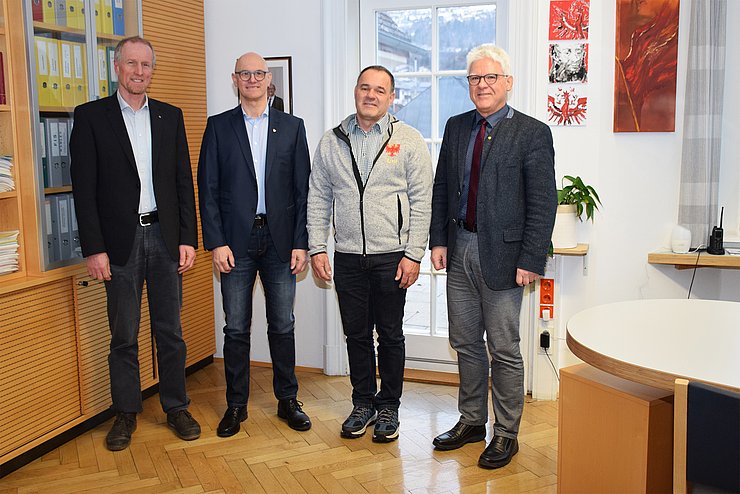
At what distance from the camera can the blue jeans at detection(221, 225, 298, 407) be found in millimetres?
3438

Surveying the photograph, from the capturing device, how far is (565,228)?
375cm

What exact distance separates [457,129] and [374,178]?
0.39m

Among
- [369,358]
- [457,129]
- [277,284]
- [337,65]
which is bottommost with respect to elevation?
[369,358]

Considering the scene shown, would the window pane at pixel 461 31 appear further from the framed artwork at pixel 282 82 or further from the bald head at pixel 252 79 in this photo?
the bald head at pixel 252 79

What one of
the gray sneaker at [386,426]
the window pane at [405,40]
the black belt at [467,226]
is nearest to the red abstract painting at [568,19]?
the window pane at [405,40]

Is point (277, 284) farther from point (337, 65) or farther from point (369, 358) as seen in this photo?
point (337, 65)

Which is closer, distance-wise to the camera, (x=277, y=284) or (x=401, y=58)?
(x=277, y=284)

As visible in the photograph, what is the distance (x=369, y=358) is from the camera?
11.4 feet

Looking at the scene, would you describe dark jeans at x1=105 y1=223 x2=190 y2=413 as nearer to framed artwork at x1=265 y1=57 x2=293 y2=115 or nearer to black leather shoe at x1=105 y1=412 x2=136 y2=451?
black leather shoe at x1=105 y1=412 x2=136 y2=451

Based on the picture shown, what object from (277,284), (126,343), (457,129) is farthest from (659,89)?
(126,343)

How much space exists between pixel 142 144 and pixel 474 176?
4.66 feet

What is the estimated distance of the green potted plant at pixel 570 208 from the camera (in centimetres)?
372

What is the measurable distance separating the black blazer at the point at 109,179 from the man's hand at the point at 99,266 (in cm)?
2

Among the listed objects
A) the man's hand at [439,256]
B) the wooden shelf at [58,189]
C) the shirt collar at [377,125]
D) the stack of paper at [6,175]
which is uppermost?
the shirt collar at [377,125]
